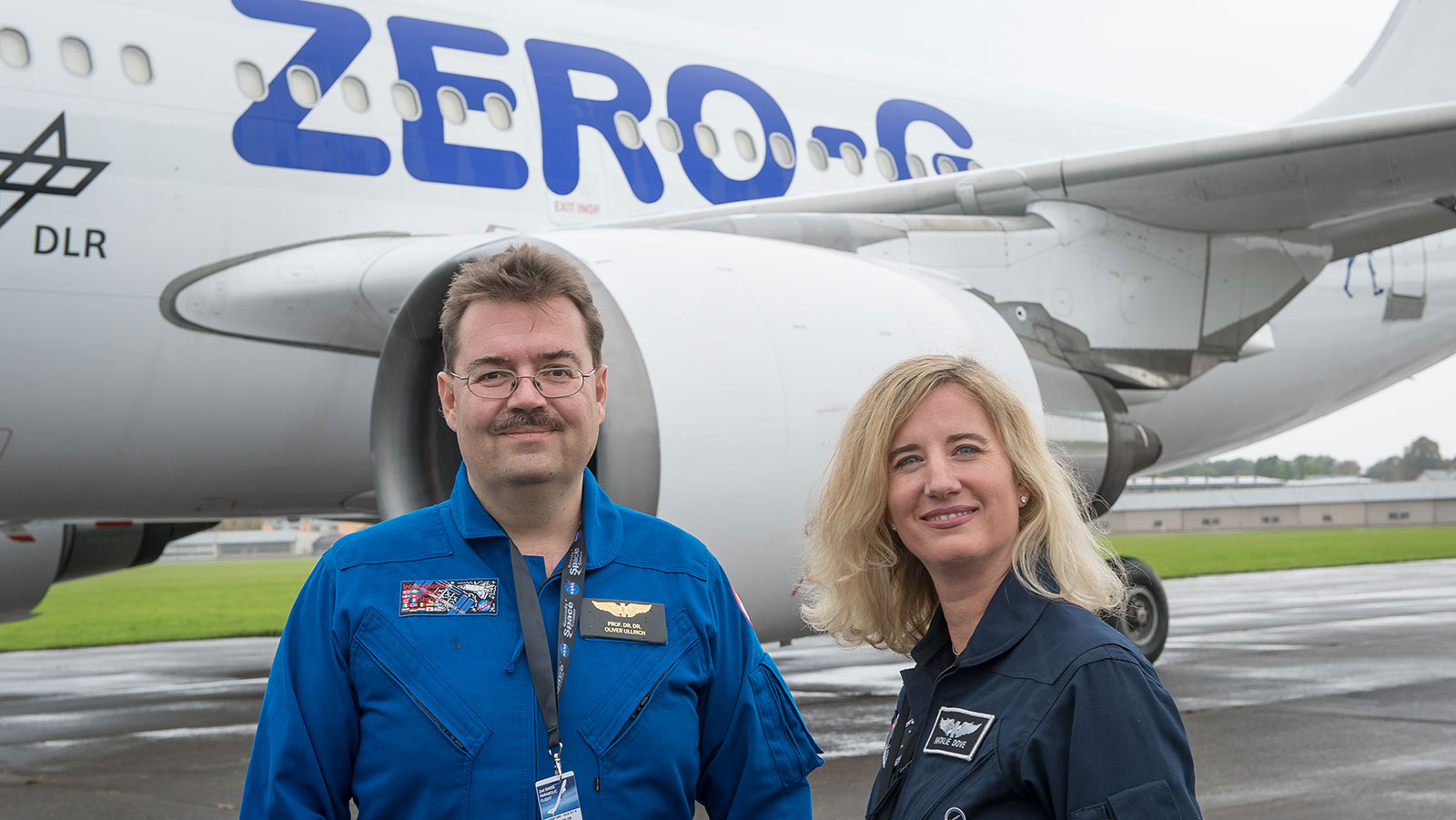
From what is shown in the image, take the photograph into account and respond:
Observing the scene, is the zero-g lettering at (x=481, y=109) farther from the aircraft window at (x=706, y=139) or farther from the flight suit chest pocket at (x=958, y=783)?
the flight suit chest pocket at (x=958, y=783)

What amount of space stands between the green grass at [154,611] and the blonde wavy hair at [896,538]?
9575 millimetres

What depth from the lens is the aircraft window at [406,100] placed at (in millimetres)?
5418

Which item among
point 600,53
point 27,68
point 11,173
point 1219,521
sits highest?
point 600,53

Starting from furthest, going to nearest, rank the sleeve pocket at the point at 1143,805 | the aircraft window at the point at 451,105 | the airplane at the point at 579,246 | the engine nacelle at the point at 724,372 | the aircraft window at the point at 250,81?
the aircraft window at the point at 451,105 → the aircraft window at the point at 250,81 → the airplane at the point at 579,246 → the engine nacelle at the point at 724,372 → the sleeve pocket at the point at 1143,805

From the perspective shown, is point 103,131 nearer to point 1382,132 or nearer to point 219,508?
point 219,508

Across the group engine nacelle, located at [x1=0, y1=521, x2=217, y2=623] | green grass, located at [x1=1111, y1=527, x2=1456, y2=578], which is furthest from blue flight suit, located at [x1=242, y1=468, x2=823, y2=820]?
green grass, located at [x1=1111, y1=527, x2=1456, y2=578]

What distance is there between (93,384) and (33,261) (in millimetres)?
498

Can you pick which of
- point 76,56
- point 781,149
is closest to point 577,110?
point 781,149

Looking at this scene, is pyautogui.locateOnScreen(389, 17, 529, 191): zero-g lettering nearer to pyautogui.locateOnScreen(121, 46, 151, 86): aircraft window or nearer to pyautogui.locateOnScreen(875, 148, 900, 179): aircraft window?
pyautogui.locateOnScreen(121, 46, 151, 86): aircraft window

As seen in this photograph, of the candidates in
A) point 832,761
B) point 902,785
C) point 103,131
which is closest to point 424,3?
point 103,131

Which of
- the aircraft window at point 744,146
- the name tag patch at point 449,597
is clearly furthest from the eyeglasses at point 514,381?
the aircraft window at point 744,146

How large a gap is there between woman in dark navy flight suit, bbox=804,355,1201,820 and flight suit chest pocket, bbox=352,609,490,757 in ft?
1.61

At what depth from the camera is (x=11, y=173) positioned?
4.50 metres

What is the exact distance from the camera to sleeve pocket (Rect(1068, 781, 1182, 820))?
48.6 inches
